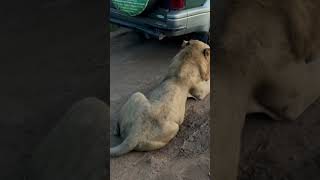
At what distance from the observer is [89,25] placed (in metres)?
1.18

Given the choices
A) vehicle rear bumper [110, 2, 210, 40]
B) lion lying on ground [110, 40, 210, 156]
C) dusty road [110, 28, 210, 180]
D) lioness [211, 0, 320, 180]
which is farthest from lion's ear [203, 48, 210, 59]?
lioness [211, 0, 320, 180]

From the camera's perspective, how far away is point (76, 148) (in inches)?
49.0

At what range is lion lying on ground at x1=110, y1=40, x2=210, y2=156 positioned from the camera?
12.7 ft

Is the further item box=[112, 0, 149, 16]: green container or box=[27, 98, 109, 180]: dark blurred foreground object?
box=[112, 0, 149, 16]: green container

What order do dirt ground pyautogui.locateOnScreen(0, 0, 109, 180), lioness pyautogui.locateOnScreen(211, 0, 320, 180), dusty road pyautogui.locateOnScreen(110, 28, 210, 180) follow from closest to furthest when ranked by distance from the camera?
dirt ground pyautogui.locateOnScreen(0, 0, 109, 180) → lioness pyautogui.locateOnScreen(211, 0, 320, 180) → dusty road pyautogui.locateOnScreen(110, 28, 210, 180)

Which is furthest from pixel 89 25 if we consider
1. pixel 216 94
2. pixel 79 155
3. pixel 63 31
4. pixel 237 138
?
pixel 237 138

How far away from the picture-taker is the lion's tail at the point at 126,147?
3.84m

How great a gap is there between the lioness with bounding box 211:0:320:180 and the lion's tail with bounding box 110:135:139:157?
2340 millimetres

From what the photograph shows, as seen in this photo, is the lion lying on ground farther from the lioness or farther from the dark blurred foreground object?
the dark blurred foreground object

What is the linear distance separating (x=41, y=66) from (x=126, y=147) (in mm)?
2780

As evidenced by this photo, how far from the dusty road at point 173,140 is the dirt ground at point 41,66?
239cm

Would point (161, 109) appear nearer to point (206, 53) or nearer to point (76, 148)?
point (206, 53)

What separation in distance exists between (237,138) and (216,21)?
12.9 inches

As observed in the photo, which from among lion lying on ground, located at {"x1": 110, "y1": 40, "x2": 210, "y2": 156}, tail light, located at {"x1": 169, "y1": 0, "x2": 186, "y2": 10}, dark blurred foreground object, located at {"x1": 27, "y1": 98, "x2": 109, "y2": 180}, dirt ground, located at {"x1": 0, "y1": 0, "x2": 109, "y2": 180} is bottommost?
lion lying on ground, located at {"x1": 110, "y1": 40, "x2": 210, "y2": 156}
